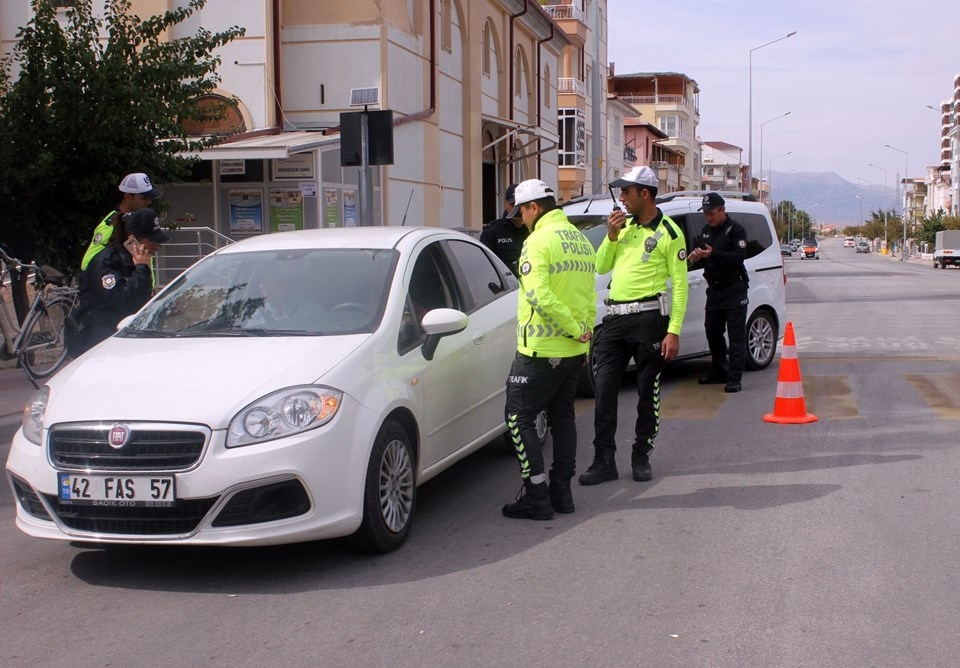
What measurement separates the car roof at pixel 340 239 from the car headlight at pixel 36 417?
1616 mm

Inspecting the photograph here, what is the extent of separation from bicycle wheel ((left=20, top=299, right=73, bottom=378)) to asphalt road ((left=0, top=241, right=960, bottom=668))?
4.09m

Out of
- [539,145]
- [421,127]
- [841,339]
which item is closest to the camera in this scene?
[841,339]

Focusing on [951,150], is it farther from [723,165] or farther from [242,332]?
→ [242,332]

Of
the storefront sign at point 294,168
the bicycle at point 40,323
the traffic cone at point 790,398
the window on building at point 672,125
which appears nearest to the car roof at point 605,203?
the traffic cone at point 790,398

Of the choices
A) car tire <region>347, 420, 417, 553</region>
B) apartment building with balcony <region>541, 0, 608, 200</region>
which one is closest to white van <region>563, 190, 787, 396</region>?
car tire <region>347, 420, 417, 553</region>

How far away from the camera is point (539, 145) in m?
33.8

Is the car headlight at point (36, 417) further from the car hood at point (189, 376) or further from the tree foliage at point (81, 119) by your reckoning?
the tree foliage at point (81, 119)

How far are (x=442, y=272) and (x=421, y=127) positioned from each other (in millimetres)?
17223

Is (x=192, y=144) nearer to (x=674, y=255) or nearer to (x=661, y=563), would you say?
(x=674, y=255)

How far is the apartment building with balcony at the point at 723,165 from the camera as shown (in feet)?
484

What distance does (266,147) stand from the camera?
17.5 metres

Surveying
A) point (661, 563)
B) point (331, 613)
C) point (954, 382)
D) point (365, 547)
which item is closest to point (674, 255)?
point (661, 563)

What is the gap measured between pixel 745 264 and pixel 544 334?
6.61 m

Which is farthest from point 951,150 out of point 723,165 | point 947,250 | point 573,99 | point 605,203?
point 605,203
